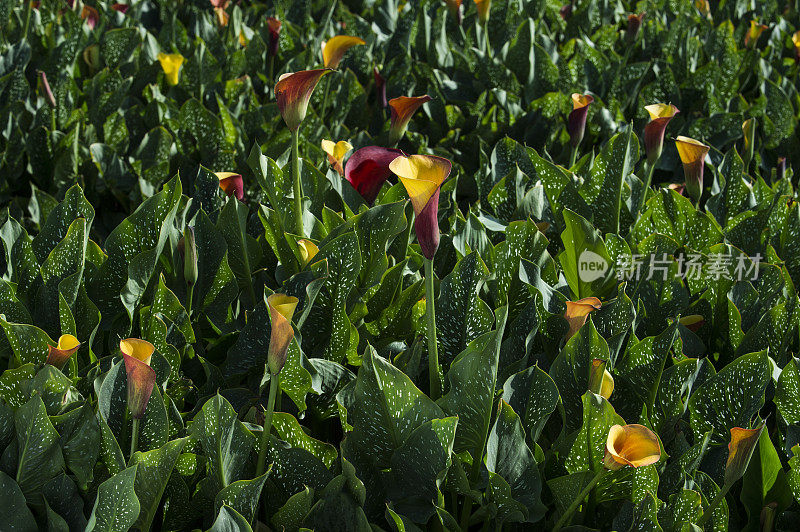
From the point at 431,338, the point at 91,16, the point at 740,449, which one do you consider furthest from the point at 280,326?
the point at 91,16

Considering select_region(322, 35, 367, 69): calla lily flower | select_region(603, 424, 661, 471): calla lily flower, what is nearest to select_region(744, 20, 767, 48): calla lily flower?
select_region(322, 35, 367, 69): calla lily flower

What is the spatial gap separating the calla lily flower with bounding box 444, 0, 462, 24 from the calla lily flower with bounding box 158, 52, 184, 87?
3.90 ft

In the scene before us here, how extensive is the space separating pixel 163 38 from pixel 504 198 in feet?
6.37

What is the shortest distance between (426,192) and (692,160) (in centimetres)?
107

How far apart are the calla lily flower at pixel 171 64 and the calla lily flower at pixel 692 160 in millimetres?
1904

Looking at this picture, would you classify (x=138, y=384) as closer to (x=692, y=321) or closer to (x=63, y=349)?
(x=63, y=349)

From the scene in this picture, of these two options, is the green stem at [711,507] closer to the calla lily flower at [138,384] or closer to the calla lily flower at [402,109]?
the calla lily flower at [138,384]

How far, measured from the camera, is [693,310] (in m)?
2.03

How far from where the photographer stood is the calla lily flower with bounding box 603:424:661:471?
126 centimetres

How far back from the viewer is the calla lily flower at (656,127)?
2109mm

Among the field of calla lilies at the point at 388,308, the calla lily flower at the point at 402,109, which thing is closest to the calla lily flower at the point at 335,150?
the field of calla lilies at the point at 388,308

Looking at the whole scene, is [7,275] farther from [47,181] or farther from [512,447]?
[512,447]

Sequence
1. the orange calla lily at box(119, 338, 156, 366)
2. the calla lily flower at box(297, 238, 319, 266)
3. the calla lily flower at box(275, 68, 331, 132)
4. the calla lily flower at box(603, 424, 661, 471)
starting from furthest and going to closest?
1. the calla lily flower at box(297, 238, 319, 266)
2. the calla lily flower at box(275, 68, 331, 132)
3. the orange calla lily at box(119, 338, 156, 366)
4. the calla lily flower at box(603, 424, 661, 471)

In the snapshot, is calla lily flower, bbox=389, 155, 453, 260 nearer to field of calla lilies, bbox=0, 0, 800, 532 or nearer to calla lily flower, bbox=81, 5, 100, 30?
field of calla lilies, bbox=0, 0, 800, 532
